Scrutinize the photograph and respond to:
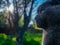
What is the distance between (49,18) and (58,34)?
6cm

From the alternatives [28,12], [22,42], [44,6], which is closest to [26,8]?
[28,12]

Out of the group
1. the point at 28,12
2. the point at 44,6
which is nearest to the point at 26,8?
the point at 28,12

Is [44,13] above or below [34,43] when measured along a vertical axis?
above

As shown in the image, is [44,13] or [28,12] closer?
[44,13]

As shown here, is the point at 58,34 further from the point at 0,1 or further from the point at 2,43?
the point at 0,1

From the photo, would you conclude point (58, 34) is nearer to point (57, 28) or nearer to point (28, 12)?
point (57, 28)

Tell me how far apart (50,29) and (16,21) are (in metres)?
6.32

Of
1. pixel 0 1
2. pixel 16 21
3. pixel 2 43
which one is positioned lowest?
pixel 2 43

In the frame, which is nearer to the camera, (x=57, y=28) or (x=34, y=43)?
(x=57, y=28)

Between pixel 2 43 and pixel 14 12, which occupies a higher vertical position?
pixel 14 12

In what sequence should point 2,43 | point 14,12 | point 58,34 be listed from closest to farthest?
1. point 58,34
2. point 14,12
3. point 2,43

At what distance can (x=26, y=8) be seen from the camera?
680cm

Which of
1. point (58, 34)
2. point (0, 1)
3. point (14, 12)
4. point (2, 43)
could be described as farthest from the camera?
point (0, 1)

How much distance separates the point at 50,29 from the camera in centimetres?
69
